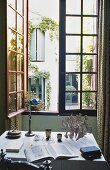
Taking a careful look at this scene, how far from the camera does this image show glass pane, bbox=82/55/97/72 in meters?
3.59

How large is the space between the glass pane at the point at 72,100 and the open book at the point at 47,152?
4.86 feet

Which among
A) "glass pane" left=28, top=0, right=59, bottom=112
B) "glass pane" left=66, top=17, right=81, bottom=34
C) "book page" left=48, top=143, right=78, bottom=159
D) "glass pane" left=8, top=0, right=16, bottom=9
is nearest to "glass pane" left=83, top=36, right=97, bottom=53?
"glass pane" left=66, top=17, right=81, bottom=34

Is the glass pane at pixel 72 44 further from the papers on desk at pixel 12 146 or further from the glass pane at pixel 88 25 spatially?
the papers on desk at pixel 12 146

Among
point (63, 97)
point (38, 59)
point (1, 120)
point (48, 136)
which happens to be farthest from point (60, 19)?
point (48, 136)

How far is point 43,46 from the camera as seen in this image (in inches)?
150

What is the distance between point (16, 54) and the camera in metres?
3.13

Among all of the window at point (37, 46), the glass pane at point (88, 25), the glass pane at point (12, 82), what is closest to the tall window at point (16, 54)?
the glass pane at point (12, 82)

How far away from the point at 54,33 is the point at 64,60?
0.60m

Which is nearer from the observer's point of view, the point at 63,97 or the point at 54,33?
the point at 63,97

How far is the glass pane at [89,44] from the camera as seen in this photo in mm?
3570

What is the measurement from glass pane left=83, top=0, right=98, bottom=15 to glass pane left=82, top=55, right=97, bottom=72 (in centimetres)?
60

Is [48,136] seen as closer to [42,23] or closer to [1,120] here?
[1,120]

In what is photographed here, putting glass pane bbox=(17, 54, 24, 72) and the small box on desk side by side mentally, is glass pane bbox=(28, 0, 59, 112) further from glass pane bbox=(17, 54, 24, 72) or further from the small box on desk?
the small box on desk

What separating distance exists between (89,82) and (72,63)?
351 millimetres
